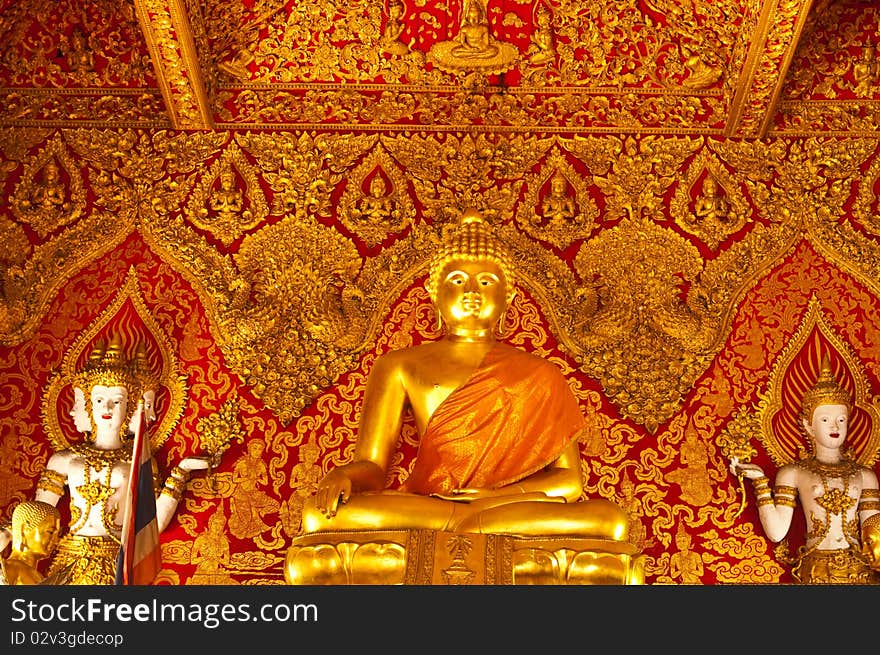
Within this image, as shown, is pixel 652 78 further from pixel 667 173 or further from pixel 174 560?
pixel 174 560

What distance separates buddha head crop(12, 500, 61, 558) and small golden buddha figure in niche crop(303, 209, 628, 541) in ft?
4.14

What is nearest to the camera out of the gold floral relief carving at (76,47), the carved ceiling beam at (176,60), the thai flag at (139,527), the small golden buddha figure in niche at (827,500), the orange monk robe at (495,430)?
the thai flag at (139,527)

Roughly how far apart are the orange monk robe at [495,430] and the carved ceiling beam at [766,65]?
1.71m

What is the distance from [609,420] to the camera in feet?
19.6

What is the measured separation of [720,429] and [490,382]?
122 centimetres

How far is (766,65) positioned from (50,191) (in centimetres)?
324

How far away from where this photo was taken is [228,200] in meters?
6.33

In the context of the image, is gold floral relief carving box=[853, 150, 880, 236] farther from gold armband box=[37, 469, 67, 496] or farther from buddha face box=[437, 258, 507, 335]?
gold armband box=[37, 469, 67, 496]

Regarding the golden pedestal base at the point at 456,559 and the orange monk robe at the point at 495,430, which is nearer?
the golden pedestal base at the point at 456,559

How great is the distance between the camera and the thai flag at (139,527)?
4.41 m

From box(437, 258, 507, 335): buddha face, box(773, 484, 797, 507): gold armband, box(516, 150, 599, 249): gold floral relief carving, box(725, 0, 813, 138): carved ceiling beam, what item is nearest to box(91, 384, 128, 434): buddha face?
box(437, 258, 507, 335): buddha face

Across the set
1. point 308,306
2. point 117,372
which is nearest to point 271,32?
point 308,306

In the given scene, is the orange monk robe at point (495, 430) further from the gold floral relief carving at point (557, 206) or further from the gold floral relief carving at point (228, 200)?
the gold floral relief carving at point (228, 200)

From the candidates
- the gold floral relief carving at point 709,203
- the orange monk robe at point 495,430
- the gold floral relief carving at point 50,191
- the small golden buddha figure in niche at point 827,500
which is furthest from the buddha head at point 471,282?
the gold floral relief carving at point 50,191
